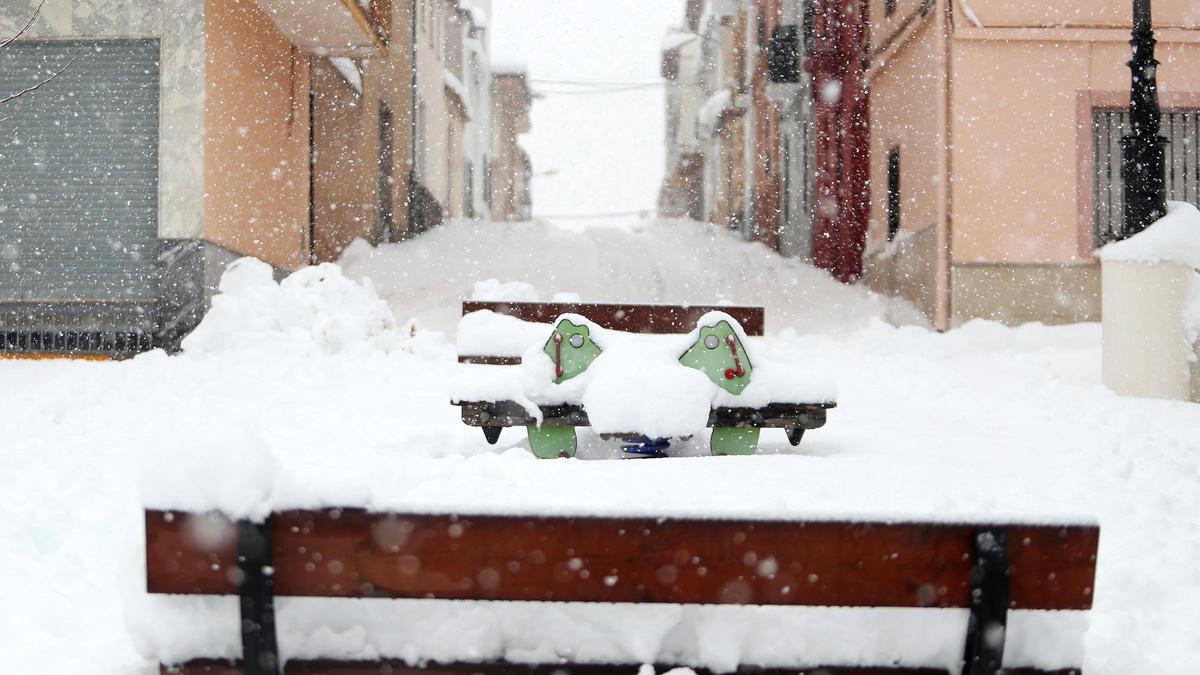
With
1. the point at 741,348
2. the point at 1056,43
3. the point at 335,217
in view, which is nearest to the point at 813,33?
the point at 1056,43

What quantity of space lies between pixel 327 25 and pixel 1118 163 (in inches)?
441

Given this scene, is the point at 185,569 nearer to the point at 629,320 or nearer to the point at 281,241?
the point at 629,320

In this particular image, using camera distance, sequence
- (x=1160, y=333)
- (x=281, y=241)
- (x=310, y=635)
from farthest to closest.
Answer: (x=281, y=241) → (x=1160, y=333) → (x=310, y=635)

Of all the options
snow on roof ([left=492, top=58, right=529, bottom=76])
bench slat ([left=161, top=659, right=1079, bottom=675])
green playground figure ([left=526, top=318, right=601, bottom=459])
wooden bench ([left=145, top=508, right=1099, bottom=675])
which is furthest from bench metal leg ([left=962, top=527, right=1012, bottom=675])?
snow on roof ([left=492, top=58, right=529, bottom=76])

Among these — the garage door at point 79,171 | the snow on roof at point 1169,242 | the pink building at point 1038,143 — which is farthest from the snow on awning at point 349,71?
the snow on roof at point 1169,242

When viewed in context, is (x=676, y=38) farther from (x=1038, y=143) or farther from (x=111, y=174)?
(x=111, y=174)

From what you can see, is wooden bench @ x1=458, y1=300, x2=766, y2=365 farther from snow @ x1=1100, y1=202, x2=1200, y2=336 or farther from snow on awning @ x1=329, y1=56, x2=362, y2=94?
snow on awning @ x1=329, y1=56, x2=362, y2=94

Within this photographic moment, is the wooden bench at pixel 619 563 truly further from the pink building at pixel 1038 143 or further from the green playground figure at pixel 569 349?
the pink building at pixel 1038 143

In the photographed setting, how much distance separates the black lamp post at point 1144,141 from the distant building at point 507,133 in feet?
131

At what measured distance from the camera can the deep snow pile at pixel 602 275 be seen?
50.8ft

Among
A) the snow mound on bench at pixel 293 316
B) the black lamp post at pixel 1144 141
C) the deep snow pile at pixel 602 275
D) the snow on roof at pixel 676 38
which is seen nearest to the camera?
the black lamp post at pixel 1144 141

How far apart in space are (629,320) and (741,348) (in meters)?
2.90

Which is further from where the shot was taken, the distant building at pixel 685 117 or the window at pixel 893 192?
the distant building at pixel 685 117

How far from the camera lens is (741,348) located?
554cm
